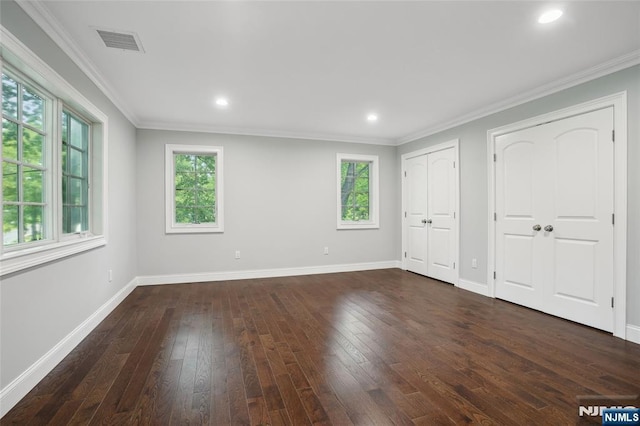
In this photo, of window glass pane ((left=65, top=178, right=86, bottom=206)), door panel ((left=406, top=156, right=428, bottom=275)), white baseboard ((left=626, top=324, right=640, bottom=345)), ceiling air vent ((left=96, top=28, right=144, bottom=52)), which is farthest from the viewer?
door panel ((left=406, top=156, right=428, bottom=275))

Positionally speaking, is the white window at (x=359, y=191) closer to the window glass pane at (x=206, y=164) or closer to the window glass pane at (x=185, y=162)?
the window glass pane at (x=206, y=164)

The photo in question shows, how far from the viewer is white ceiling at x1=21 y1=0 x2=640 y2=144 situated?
2.11 metres

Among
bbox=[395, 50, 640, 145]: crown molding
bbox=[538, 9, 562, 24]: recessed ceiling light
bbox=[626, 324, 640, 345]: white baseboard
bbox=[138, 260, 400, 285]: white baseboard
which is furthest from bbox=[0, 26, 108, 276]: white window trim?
bbox=[626, 324, 640, 345]: white baseboard

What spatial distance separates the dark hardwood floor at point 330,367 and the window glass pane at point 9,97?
1792 millimetres

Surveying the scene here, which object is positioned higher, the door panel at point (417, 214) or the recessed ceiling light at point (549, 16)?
the recessed ceiling light at point (549, 16)

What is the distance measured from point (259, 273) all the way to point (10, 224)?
11.4 feet

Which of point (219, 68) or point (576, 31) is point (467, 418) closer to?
point (576, 31)

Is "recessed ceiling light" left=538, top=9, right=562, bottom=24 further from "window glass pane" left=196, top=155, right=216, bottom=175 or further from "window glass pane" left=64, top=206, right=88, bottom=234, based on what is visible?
"window glass pane" left=196, top=155, right=216, bottom=175

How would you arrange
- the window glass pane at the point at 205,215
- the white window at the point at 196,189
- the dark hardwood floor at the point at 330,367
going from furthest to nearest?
the window glass pane at the point at 205,215 < the white window at the point at 196,189 < the dark hardwood floor at the point at 330,367

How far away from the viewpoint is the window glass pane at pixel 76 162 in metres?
2.91

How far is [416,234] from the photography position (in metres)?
5.54

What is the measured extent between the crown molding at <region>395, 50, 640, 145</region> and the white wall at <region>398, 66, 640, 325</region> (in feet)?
0.16

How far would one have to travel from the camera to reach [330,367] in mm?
2221

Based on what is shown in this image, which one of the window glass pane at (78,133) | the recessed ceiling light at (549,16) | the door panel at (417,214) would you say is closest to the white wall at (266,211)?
the door panel at (417,214)
